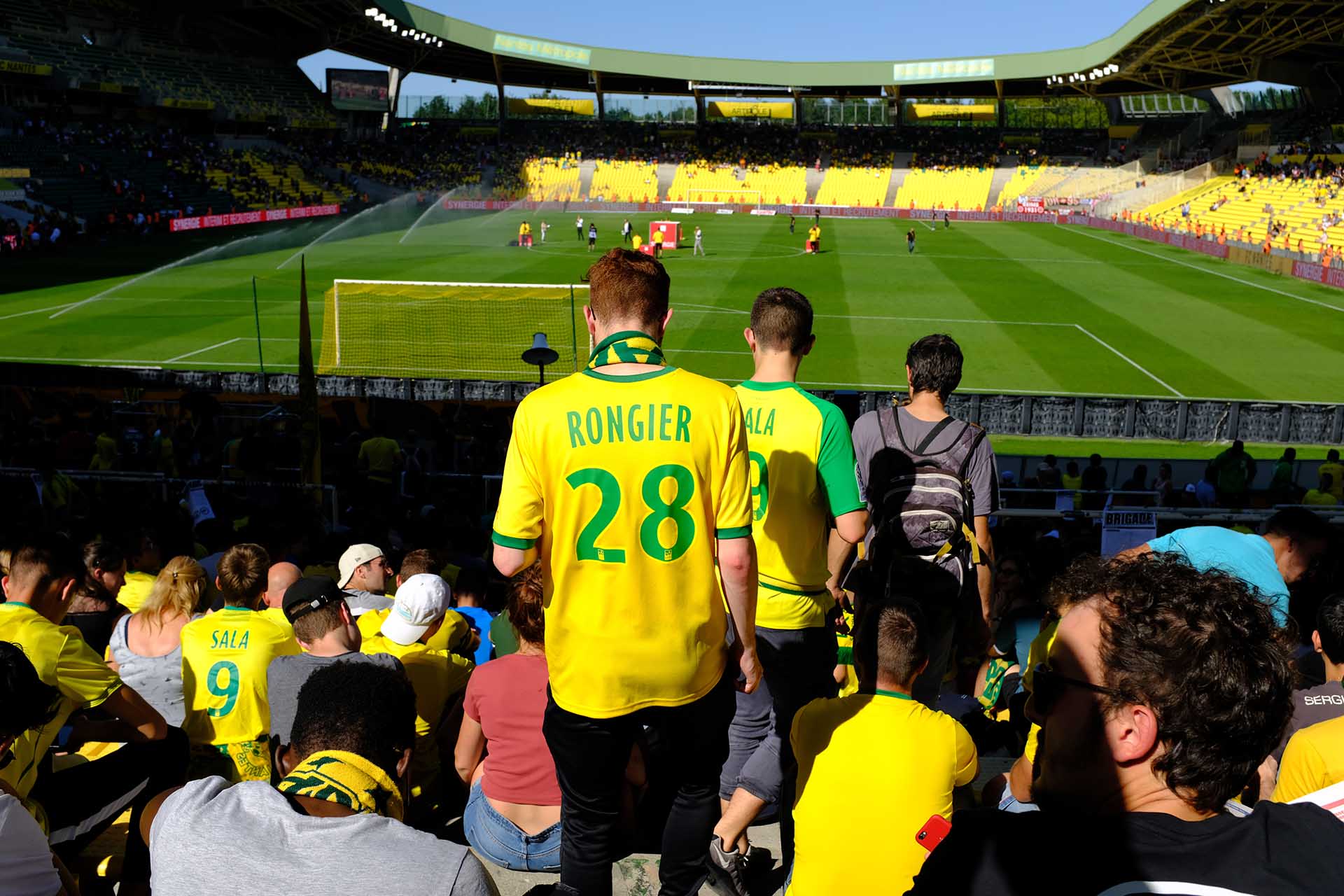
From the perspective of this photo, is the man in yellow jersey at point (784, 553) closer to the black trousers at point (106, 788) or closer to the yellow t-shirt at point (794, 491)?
the yellow t-shirt at point (794, 491)

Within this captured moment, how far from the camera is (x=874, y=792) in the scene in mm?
3367

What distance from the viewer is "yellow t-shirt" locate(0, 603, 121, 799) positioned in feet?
13.0

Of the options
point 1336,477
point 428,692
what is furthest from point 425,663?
point 1336,477

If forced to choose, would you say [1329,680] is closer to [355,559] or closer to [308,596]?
[308,596]

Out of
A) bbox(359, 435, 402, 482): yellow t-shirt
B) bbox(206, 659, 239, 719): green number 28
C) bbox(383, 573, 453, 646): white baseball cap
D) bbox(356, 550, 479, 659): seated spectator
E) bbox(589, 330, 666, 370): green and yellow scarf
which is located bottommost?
bbox(359, 435, 402, 482): yellow t-shirt

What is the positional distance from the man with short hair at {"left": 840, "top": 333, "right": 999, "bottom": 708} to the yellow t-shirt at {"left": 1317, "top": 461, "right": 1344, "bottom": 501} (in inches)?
394

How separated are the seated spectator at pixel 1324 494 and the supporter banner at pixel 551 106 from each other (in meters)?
90.5

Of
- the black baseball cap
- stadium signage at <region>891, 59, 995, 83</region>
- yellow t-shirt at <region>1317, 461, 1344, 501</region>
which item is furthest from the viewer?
stadium signage at <region>891, 59, 995, 83</region>

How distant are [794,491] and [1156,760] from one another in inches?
93.6

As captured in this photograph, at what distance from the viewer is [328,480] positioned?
13883 millimetres

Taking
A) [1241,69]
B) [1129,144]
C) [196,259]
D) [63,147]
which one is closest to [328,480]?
[196,259]

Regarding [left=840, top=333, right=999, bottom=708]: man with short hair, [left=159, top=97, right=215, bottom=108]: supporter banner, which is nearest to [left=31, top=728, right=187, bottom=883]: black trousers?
[left=840, top=333, right=999, bottom=708]: man with short hair

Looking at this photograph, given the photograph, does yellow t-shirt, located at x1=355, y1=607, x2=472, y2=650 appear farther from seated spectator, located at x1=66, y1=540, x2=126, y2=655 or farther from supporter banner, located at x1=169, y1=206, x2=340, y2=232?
supporter banner, located at x1=169, y1=206, x2=340, y2=232

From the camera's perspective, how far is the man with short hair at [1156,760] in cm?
179
